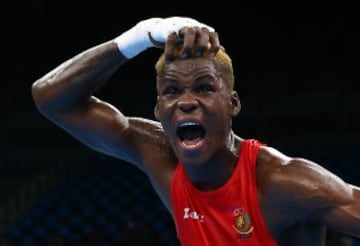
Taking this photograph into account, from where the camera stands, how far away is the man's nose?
151 cm

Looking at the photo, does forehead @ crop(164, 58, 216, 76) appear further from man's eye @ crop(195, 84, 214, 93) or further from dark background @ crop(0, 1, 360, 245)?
dark background @ crop(0, 1, 360, 245)

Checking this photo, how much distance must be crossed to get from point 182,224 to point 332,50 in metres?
4.16

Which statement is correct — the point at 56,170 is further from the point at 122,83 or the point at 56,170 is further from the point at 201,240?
the point at 201,240

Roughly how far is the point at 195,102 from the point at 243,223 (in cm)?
28

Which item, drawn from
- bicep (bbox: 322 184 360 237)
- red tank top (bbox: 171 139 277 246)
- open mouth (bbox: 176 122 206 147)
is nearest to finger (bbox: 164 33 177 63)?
open mouth (bbox: 176 122 206 147)

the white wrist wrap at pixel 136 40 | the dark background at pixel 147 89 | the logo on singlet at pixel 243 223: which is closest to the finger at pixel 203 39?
the white wrist wrap at pixel 136 40

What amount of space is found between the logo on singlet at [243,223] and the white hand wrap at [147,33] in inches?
15.6

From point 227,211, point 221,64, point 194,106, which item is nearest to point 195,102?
point 194,106

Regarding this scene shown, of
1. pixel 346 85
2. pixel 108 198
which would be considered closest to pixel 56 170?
pixel 108 198

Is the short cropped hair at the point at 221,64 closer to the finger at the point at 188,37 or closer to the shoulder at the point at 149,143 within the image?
the finger at the point at 188,37

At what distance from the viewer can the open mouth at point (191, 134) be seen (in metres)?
1.54

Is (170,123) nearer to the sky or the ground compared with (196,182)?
nearer to the sky

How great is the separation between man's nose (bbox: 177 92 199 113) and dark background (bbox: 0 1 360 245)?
127 inches

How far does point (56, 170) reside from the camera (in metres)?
5.36
